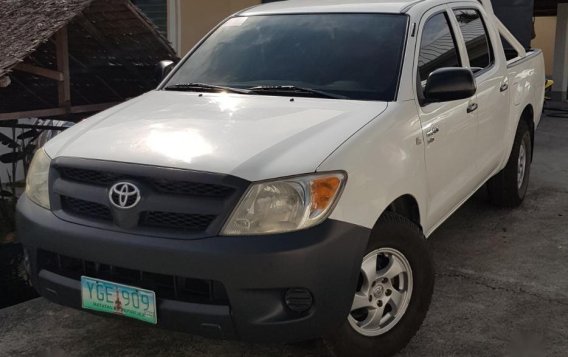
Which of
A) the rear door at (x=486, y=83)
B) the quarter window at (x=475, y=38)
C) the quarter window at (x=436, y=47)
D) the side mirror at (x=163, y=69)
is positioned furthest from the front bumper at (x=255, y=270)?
the quarter window at (x=475, y=38)

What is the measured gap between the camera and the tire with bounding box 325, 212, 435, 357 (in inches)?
116

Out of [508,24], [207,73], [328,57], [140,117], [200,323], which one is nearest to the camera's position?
[200,323]

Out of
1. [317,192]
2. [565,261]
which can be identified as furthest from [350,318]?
[565,261]

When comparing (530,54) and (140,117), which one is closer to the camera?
(140,117)

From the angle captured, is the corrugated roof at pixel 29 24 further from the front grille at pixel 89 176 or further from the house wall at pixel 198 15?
the house wall at pixel 198 15

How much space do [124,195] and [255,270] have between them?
644mm

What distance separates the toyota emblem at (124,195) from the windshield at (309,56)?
113cm

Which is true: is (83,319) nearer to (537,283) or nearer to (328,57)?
(328,57)

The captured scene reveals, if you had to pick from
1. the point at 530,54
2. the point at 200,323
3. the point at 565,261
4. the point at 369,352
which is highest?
the point at 530,54

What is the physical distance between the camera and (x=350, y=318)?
2965mm

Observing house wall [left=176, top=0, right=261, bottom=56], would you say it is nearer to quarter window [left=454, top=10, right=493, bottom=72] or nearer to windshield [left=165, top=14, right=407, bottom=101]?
quarter window [left=454, top=10, right=493, bottom=72]

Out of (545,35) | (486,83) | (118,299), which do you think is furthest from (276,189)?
(545,35)

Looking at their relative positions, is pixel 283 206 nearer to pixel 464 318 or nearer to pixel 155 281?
pixel 155 281

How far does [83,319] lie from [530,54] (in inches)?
174
